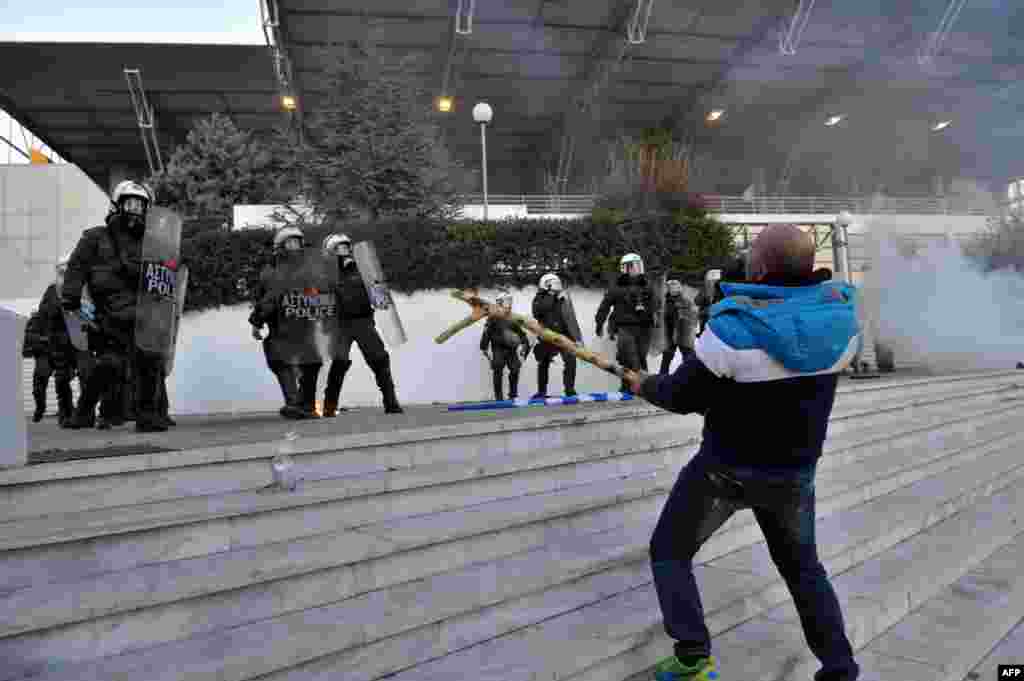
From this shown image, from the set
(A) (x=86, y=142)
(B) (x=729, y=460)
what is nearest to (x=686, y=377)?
(B) (x=729, y=460)

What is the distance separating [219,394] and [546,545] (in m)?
8.62

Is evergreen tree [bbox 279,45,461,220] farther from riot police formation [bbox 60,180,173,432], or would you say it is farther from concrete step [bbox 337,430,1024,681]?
concrete step [bbox 337,430,1024,681]

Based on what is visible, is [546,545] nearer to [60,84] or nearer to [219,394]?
[219,394]

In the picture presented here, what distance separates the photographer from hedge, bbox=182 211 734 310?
10539 mm

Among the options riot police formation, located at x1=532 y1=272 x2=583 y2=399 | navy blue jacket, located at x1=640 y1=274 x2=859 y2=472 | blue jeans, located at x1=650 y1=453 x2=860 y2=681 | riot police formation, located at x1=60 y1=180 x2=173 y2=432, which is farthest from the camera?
riot police formation, located at x1=532 y1=272 x2=583 y2=399

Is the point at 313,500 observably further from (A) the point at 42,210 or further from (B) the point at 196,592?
(A) the point at 42,210

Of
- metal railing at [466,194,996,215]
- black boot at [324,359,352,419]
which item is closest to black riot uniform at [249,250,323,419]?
black boot at [324,359,352,419]

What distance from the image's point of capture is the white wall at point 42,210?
21328 millimetres

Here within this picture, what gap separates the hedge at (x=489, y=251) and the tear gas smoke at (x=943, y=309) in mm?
4610

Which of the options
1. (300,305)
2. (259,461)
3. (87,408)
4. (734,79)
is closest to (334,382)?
(300,305)

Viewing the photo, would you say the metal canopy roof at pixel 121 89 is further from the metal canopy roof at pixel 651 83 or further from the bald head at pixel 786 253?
the bald head at pixel 786 253

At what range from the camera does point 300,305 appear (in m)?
6.24

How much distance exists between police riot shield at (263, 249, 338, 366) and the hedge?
168 inches

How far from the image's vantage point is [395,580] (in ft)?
8.53
